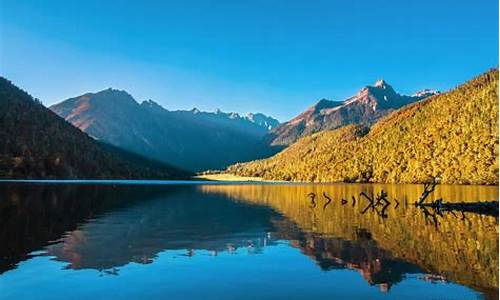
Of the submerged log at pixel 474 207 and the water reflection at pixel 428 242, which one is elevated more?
the submerged log at pixel 474 207

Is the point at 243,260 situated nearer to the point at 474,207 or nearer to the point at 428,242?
the point at 428,242

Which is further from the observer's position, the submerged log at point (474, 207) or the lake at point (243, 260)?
the submerged log at point (474, 207)

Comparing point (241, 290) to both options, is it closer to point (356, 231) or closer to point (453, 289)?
point (453, 289)

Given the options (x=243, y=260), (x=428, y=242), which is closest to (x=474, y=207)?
(x=428, y=242)

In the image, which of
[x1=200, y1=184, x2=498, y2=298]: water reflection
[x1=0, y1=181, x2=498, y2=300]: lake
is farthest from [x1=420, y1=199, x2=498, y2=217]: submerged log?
[x1=0, y1=181, x2=498, y2=300]: lake

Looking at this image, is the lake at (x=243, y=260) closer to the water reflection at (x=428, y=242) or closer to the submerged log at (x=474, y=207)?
the water reflection at (x=428, y=242)

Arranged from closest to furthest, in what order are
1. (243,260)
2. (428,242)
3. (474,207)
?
1. (243,260)
2. (428,242)
3. (474,207)

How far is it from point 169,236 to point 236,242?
29.6 feet

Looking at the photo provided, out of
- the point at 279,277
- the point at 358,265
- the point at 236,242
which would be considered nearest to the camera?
the point at 279,277

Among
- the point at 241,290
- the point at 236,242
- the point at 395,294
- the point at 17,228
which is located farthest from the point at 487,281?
the point at 17,228

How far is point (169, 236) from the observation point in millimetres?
55844

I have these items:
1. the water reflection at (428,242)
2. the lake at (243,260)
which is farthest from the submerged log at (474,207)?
the lake at (243,260)

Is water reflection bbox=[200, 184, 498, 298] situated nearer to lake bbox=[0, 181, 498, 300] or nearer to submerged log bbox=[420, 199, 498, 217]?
lake bbox=[0, 181, 498, 300]

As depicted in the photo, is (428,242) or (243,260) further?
(428,242)
